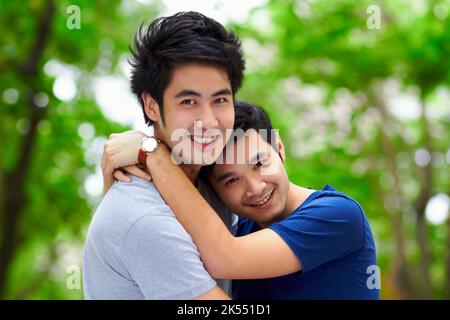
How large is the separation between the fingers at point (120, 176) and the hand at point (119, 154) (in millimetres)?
16

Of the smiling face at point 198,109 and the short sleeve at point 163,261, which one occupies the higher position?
the smiling face at point 198,109

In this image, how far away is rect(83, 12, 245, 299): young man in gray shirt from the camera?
1.76 metres

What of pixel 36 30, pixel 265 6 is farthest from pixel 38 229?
pixel 265 6

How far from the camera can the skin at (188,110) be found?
196 cm

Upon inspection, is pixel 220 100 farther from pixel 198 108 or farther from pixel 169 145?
pixel 169 145

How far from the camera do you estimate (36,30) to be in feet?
18.9

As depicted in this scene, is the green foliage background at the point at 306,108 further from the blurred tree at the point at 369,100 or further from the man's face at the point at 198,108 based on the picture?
the man's face at the point at 198,108

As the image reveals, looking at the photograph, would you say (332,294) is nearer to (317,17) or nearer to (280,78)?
(317,17)

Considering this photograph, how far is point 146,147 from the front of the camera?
2059 mm

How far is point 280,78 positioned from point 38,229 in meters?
4.07

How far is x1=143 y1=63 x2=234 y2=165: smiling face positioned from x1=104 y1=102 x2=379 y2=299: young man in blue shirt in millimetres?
94

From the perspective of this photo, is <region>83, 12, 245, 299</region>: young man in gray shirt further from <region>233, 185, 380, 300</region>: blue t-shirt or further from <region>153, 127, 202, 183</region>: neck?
<region>233, 185, 380, 300</region>: blue t-shirt

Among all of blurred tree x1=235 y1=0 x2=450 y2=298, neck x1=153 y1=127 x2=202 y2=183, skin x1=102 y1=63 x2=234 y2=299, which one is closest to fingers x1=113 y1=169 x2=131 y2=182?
skin x1=102 y1=63 x2=234 y2=299

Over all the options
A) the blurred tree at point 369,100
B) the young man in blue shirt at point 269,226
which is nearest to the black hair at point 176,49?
the young man in blue shirt at point 269,226
